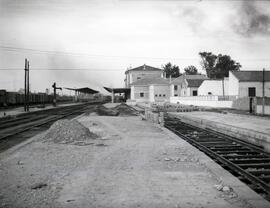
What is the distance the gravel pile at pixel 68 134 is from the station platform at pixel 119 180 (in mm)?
1834

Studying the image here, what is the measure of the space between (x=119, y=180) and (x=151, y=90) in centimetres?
6545

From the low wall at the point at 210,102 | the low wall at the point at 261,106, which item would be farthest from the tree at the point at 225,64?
the low wall at the point at 261,106

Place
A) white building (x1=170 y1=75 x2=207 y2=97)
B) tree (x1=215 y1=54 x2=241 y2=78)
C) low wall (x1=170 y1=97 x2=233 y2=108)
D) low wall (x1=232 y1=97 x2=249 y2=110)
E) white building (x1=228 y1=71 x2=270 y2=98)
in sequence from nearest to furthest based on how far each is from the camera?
low wall (x1=232 y1=97 x2=249 y2=110), low wall (x1=170 y1=97 x2=233 y2=108), white building (x1=228 y1=71 x2=270 y2=98), white building (x1=170 y1=75 x2=207 y2=97), tree (x1=215 y1=54 x2=241 y2=78)

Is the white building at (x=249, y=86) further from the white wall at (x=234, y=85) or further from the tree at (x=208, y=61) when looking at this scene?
the tree at (x=208, y=61)

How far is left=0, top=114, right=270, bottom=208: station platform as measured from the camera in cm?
484

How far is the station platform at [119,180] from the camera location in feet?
15.9

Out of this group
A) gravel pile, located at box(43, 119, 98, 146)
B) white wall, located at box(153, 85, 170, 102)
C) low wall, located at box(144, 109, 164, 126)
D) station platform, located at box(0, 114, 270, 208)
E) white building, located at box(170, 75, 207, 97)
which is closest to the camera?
station platform, located at box(0, 114, 270, 208)

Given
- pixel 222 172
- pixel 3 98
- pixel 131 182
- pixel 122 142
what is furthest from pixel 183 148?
pixel 3 98

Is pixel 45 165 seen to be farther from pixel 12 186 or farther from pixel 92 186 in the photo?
pixel 92 186

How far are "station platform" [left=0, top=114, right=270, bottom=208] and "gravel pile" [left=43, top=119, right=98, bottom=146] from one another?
6.02 feet

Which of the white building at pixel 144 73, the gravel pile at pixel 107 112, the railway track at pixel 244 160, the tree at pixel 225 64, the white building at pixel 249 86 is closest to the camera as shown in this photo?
the railway track at pixel 244 160

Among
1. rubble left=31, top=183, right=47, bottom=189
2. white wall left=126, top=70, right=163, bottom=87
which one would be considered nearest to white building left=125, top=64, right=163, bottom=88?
white wall left=126, top=70, right=163, bottom=87

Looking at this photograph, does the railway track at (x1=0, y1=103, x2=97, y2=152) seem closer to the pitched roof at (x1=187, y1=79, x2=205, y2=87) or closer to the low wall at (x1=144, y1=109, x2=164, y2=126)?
the low wall at (x1=144, y1=109, x2=164, y2=126)

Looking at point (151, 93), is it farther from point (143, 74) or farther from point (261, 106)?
point (261, 106)
